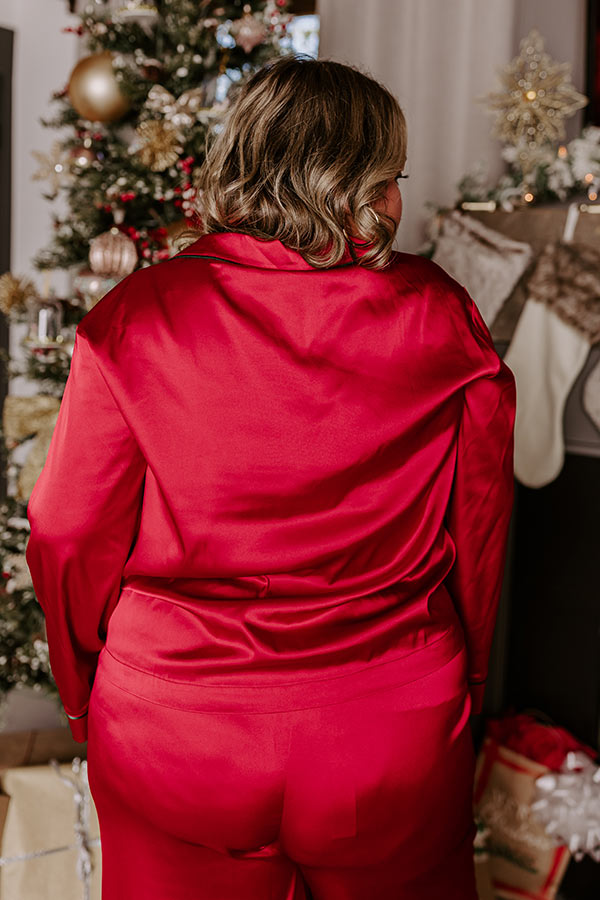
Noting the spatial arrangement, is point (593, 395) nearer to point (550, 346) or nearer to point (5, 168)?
point (550, 346)

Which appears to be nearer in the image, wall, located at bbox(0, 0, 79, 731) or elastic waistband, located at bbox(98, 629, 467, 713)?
elastic waistband, located at bbox(98, 629, 467, 713)

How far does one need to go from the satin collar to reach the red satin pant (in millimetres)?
552

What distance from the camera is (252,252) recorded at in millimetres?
1110

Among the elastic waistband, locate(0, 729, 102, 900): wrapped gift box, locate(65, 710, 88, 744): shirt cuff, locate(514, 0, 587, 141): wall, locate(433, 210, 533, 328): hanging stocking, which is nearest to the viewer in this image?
the elastic waistband

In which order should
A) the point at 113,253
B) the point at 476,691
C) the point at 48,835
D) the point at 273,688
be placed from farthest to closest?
the point at 113,253 < the point at 48,835 < the point at 476,691 < the point at 273,688

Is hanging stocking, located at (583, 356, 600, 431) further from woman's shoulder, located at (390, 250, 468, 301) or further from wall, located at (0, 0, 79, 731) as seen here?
wall, located at (0, 0, 79, 731)

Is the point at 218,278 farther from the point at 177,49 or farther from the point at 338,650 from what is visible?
the point at 177,49

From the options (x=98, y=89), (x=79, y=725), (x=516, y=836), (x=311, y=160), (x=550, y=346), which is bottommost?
(x=516, y=836)

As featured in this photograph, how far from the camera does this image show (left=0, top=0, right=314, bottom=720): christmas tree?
2.34 meters

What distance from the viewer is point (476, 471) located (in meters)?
1.37

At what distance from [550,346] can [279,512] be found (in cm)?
150

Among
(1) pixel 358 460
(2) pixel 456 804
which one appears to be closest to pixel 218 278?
(1) pixel 358 460

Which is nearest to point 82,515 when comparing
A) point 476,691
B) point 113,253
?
point 476,691

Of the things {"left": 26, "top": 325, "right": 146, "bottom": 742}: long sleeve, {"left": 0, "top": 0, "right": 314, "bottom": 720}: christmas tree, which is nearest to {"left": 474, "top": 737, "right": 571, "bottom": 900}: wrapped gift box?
{"left": 0, "top": 0, "right": 314, "bottom": 720}: christmas tree
